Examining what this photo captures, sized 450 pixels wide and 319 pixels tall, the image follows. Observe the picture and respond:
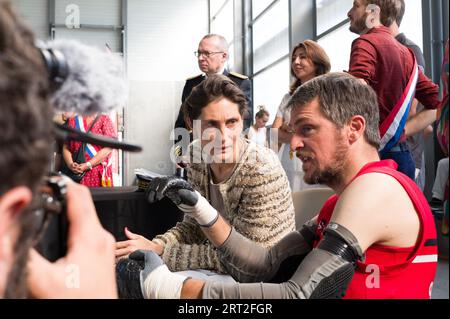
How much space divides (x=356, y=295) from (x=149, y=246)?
1.87ft

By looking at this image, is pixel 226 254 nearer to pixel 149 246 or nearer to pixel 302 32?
pixel 149 246

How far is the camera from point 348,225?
28.2 inches

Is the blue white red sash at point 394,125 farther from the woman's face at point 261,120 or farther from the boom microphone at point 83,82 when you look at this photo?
the woman's face at point 261,120

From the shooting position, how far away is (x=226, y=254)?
1025 mm

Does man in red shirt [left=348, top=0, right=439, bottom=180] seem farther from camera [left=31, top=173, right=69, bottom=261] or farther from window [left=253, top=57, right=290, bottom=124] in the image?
window [left=253, top=57, right=290, bottom=124]

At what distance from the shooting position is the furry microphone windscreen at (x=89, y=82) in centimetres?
34

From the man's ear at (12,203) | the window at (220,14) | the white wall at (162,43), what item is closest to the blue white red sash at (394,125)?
the man's ear at (12,203)

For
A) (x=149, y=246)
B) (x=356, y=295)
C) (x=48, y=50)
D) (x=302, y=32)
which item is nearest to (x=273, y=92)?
(x=302, y=32)

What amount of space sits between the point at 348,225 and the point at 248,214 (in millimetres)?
517

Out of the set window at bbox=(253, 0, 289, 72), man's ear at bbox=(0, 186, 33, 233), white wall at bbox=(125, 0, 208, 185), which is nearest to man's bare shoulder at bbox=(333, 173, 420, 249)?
man's ear at bbox=(0, 186, 33, 233)

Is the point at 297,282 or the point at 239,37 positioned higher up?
the point at 239,37

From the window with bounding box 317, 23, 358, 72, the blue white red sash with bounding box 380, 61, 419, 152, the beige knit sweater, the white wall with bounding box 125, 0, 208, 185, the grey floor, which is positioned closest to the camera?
the grey floor

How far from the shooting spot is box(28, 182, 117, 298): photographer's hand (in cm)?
35

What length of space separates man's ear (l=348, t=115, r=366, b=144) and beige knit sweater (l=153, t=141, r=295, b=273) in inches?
15.4
